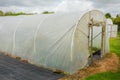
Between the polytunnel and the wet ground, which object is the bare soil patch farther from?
the wet ground

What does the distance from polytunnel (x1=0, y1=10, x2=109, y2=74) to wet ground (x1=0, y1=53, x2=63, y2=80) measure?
683 millimetres

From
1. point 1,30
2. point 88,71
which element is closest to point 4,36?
point 1,30

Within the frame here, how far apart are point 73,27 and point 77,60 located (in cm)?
189

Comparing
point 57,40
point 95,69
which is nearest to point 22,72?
point 57,40

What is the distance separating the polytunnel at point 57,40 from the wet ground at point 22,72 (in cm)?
68

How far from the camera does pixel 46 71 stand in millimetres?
11719

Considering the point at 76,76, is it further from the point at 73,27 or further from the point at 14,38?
the point at 14,38

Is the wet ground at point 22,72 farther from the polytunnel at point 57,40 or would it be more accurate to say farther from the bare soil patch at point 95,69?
the bare soil patch at point 95,69

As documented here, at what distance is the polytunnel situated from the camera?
11484 millimetres

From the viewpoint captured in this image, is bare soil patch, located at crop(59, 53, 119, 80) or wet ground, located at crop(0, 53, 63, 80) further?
bare soil patch, located at crop(59, 53, 119, 80)

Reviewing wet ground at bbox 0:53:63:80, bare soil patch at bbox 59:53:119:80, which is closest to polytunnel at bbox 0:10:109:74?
bare soil patch at bbox 59:53:119:80

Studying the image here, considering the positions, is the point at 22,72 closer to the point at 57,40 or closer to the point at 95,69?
the point at 57,40

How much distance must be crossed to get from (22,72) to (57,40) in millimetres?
2753

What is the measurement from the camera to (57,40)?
12.1 meters
